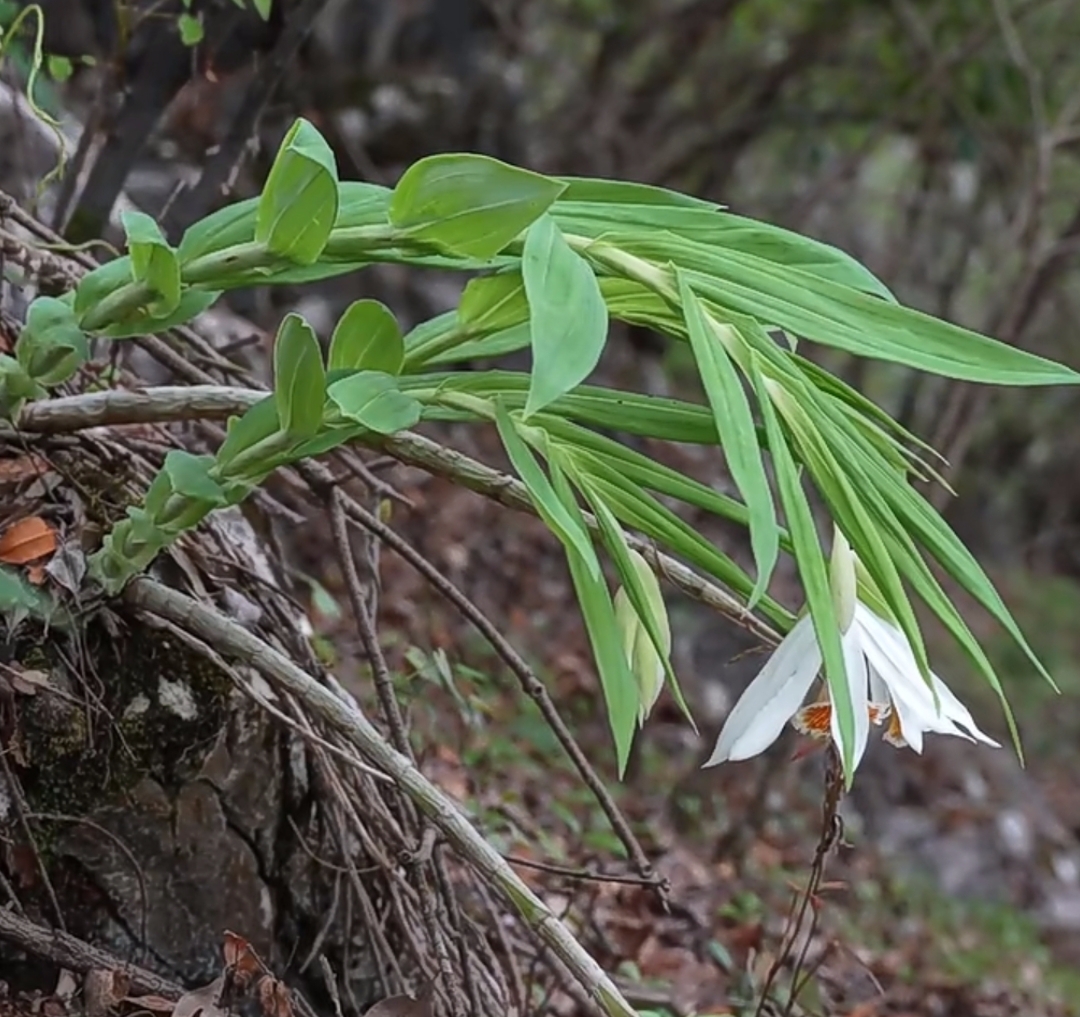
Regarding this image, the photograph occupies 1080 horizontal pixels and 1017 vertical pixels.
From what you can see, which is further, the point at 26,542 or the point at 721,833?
the point at 721,833

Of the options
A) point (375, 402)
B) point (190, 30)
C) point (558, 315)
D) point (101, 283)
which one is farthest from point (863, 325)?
point (190, 30)

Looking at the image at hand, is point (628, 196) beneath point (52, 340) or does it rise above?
above

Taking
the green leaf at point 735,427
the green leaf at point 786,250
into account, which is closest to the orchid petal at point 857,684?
the green leaf at point 735,427

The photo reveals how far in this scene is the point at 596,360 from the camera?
2.66ft

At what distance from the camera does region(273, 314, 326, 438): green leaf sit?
3.07ft

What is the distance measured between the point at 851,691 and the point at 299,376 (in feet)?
1.37

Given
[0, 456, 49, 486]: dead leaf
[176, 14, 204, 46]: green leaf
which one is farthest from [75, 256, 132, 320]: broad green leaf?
[176, 14, 204, 46]: green leaf

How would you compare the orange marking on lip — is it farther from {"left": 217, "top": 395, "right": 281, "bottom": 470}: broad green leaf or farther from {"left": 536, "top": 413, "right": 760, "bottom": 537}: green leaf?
{"left": 217, "top": 395, "right": 281, "bottom": 470}: broad green leaf

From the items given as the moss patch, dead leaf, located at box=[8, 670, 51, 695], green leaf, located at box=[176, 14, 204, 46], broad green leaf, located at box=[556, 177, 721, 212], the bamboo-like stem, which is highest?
broad green leaf, located at box=[556, 177, 721, 212]

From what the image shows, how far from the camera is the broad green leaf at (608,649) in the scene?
910 millimetres

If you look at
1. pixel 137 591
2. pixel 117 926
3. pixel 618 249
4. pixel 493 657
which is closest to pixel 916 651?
pixel 618 249

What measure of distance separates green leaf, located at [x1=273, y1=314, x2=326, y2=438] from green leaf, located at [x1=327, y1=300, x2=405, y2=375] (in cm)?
4

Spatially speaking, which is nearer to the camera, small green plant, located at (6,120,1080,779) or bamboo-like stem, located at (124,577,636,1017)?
small green plant, located at (6,120,1080,779)

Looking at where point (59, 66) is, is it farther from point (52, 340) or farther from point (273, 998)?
point (273, 998)
